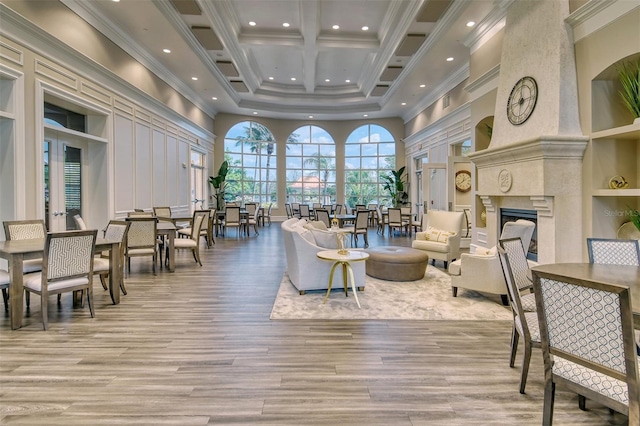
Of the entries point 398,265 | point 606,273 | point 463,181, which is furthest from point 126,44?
point 463,181

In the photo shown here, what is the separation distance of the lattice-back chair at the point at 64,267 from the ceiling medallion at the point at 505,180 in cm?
565

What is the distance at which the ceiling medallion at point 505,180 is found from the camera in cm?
512

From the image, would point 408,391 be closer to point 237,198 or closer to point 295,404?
point 295,404

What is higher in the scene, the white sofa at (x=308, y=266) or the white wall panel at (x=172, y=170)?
the white wall panel at (x=172, y=170)

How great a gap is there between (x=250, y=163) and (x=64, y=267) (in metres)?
12.2

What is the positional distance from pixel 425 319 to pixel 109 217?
640 centimetres

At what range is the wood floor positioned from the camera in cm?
200

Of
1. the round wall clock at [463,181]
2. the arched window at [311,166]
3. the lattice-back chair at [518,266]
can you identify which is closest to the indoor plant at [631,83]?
the lattice-back chair at [518,266]

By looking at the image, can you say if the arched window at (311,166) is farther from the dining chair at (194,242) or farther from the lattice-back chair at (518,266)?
the lattice-back chair at (518,266)

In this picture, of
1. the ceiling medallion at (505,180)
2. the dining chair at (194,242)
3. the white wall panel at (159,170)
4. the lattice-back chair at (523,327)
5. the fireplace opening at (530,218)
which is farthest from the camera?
the white wall panel at (159,170)

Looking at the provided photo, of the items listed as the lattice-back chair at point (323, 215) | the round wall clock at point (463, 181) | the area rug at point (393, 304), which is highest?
the round wall clock at point (463, 181)

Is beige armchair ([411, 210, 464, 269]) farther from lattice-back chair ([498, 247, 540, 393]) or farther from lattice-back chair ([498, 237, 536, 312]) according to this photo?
lattice-back chair ([498, 247, 540, 393])

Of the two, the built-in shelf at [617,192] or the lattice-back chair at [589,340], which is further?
the built-in shelf at [617,192]

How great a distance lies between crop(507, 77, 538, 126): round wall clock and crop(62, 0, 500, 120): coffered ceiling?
1766 millimetres
